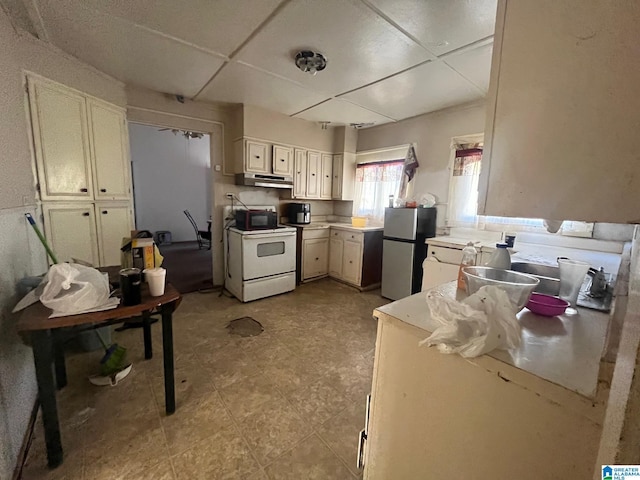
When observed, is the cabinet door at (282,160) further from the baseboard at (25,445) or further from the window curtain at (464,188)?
the baseboard at (25,445)

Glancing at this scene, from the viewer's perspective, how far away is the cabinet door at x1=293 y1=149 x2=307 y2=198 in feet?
13.1

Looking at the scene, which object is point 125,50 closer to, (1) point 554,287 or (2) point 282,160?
(2) point 282,160

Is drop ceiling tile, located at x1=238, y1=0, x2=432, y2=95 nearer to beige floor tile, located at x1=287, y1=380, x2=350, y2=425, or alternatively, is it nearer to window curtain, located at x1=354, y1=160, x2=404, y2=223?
window curtain, located at x1=354, y1=160, x2=404, y2=223

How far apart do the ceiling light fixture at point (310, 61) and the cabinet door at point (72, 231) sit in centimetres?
230

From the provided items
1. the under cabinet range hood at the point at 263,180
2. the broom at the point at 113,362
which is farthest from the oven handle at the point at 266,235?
the broom at the point at 113,362

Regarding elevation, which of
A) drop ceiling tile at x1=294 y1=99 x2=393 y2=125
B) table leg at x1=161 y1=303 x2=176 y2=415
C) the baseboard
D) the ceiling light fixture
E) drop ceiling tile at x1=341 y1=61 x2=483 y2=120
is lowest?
the baseboard

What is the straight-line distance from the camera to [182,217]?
7.01 m

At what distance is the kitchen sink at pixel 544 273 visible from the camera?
1268 millimetres

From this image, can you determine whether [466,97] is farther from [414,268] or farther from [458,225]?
[414,268]

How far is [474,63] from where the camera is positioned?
2.20m

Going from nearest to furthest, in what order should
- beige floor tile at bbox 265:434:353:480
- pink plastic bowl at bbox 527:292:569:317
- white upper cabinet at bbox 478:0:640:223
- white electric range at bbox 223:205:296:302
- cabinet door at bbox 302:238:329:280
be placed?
white upper cabinet at bbox 478:0:640:223, pink plastic bowl at bbox 527:292:569:317, beige floor tile at bbox 265:434:353:480, white electric range at bbox 223:205:296:302, cabinet door at bbox 302:238:329:280

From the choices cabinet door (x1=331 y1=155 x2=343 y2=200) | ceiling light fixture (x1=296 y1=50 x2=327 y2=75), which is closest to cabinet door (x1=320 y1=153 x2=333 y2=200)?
cabinet door (x1=331 y1=155 x2=343 y2=200)

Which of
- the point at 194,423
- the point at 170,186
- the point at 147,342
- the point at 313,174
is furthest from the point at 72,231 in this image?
the point at 170,186

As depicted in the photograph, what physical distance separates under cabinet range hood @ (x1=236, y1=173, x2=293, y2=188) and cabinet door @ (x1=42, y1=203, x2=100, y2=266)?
163cm
